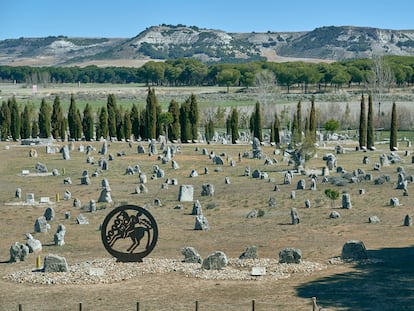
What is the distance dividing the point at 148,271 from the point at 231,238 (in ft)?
22.7

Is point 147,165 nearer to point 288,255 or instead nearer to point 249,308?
point 288,255

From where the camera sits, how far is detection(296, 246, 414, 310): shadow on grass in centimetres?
2255

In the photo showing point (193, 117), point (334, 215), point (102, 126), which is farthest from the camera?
point (102, 126)

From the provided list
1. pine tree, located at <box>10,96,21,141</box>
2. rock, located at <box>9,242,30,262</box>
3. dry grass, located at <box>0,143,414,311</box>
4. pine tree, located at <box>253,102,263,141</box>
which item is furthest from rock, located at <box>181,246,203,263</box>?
pine tree, located at <box>10,96,21,141</box>

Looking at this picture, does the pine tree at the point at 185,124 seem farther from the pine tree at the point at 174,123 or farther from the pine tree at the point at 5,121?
the pine tree at the point at 5,121

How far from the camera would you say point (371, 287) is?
24.5 meters

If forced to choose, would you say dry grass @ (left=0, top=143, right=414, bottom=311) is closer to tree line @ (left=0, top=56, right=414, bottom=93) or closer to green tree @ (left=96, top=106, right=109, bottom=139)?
green tree @ (left=96, top=106, right=109, bottom=139)

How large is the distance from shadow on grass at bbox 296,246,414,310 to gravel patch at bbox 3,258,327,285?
4.57ft

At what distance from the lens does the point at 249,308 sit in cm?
2197

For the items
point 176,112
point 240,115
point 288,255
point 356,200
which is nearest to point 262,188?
point 356,200

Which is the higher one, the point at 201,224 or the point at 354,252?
the point at 354,252

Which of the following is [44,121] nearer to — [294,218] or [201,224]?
[201,224]

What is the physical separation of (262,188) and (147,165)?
14.5 m

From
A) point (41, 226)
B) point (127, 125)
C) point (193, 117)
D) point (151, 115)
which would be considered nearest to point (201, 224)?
point (41, 226)
